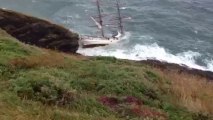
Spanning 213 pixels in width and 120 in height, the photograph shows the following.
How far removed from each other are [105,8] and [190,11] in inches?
486

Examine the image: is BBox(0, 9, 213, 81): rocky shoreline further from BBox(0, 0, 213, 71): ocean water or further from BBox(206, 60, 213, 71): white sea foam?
BBox(206, 60, 213, 71): white sea foam

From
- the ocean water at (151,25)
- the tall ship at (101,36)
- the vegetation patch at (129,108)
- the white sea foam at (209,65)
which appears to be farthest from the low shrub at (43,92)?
the white sea foam at (209,65)

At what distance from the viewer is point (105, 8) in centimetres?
6712

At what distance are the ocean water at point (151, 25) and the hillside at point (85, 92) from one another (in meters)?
26.3

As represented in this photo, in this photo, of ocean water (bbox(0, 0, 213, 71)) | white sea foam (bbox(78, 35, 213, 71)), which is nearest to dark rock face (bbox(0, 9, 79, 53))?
ocean water (bbox(0, 0, 213, 71))

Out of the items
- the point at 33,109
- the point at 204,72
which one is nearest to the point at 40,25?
the point at 204,72

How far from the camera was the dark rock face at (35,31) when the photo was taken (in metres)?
34.3

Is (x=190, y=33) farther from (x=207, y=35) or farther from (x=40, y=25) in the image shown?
(x=40, y=25)

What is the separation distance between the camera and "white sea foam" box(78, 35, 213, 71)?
4900 centimetres

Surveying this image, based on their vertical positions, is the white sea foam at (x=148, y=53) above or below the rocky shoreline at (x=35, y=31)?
below

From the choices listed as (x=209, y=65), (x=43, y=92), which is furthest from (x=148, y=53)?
(x=43, y=92)

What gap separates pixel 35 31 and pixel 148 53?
19.6m

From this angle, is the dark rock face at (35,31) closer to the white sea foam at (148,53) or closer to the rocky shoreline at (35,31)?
the rocky shoreline at (35,31)

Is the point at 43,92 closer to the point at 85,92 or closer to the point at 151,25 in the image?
the point at 85,92
